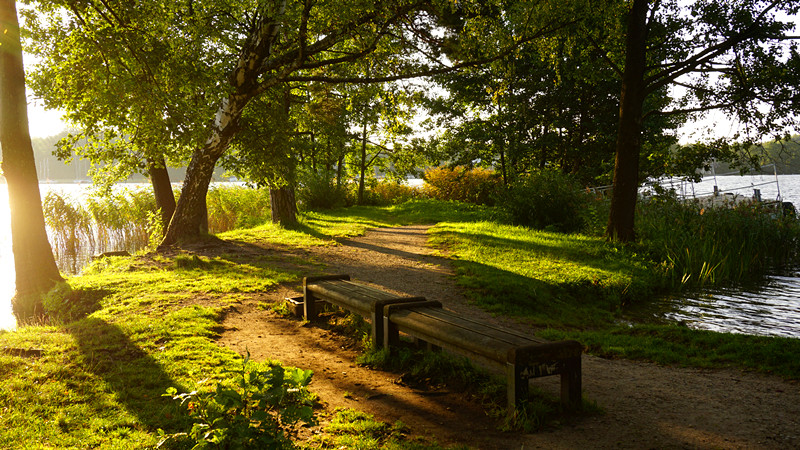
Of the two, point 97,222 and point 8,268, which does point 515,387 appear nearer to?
point 8,268

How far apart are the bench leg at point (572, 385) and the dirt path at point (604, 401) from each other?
0.52ft

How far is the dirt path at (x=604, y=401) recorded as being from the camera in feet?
11.3

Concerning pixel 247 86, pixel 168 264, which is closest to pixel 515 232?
pixel 247 86

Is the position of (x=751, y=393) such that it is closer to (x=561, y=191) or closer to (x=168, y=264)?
(x=168, y=264)

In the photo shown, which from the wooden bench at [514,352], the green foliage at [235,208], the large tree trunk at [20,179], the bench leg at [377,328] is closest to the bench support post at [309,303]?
the bench leg at [377,328]

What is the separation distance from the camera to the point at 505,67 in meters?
11.4

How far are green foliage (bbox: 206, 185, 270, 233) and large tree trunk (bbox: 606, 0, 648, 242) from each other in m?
13.2

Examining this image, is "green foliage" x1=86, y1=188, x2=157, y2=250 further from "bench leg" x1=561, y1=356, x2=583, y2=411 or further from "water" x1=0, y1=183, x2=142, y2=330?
"bench leg" x1=561, y1=356, x2=583, y2=411

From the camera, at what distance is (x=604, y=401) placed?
4141mm

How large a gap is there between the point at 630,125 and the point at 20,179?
39.7 feet

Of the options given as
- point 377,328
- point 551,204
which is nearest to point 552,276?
point 377,328

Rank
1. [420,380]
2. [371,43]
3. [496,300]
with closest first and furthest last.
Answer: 1. [420,380]
2. [496,300]
3. [371,43]

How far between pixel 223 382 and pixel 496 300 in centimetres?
484

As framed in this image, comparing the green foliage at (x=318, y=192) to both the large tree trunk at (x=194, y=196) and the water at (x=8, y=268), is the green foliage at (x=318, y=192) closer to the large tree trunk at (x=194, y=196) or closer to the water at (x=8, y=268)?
the water at (x=8, y=268)
